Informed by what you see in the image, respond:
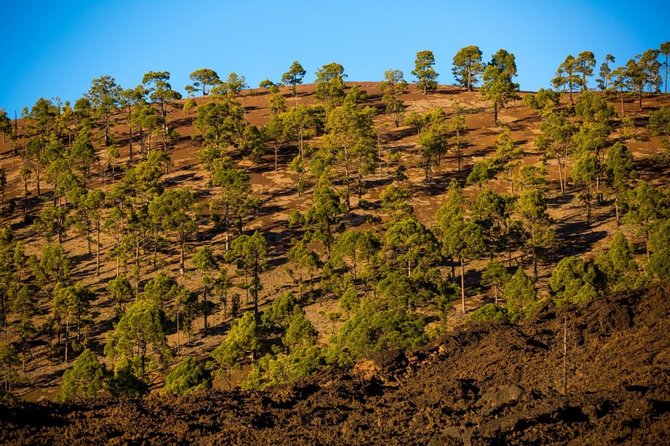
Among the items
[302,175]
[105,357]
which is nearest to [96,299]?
[105,357]

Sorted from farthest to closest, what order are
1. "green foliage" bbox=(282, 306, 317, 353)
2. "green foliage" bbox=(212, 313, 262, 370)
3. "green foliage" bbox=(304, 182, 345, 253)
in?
"green foliage" bbox=(304, 182, 345, 253), "green foliage" bbox=(282, 306, 317, 353), "green foliage" bbox=(212, 313, 262, 370)

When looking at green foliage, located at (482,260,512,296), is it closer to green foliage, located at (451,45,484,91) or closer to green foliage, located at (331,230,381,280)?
green foliage, located at (331,230,381,280)

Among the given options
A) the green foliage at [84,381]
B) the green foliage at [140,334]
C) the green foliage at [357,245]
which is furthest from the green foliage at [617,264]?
the green foliage at [84,381]

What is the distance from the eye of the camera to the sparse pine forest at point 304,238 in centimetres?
6650

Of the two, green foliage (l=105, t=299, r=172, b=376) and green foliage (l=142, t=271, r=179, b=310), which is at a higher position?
green foliage (l=142, t=271, r=179, b=310)

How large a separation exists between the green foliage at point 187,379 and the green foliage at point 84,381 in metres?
6.49

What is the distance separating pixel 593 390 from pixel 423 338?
93.3ft

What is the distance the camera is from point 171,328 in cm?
8275

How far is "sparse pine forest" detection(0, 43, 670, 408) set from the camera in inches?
2618

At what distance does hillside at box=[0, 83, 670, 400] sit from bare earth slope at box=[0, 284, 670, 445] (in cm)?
25

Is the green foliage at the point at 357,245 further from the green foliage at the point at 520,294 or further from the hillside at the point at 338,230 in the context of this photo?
the green foliage at the point at 520,294

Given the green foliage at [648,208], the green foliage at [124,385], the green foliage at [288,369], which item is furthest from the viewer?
the green foliage at [648,208]

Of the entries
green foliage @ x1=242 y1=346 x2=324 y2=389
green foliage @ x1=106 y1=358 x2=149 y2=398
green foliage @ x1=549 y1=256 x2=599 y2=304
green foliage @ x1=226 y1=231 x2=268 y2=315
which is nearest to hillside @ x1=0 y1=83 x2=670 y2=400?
green foliage @ x1=226 y1=231 x2=268 y2=315

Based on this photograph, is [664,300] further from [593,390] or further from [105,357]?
[105,357]
